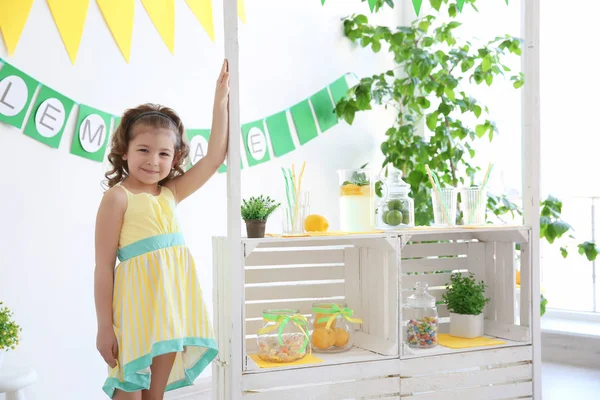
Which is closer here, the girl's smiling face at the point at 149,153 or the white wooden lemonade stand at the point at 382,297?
the girl's smiling face at the point at 149,153

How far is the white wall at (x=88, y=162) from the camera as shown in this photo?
2.49 metres

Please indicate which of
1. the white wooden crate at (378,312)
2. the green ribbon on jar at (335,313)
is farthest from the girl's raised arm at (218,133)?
the green ribbon on jar at (335,313)

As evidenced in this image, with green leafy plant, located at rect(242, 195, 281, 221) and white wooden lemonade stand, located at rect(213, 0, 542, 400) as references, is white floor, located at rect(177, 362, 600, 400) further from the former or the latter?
green leafy plant, located at rect(242, 195, 281, 221)

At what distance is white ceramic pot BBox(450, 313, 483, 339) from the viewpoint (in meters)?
2.32

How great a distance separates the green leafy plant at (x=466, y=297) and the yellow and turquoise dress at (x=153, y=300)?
96 cm

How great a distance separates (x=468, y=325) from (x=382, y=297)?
1.34ft

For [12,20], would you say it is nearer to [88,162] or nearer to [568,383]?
[88,162]

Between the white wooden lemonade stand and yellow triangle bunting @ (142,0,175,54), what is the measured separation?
1132mm

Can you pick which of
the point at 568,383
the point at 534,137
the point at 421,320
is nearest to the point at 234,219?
the point at 421,320

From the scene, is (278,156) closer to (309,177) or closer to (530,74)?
(309,177)

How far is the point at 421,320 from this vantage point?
2.20 m

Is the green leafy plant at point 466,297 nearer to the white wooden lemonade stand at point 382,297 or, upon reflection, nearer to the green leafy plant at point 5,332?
the white wooden lemonade stand at point 382,297

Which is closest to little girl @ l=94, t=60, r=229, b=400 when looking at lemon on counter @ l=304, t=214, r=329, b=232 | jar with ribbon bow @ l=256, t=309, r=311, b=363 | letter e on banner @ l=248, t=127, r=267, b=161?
jar with ribbon bow @ l=256, t=309, r=311, b=363

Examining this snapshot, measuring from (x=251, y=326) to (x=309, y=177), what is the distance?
4.66 feet
